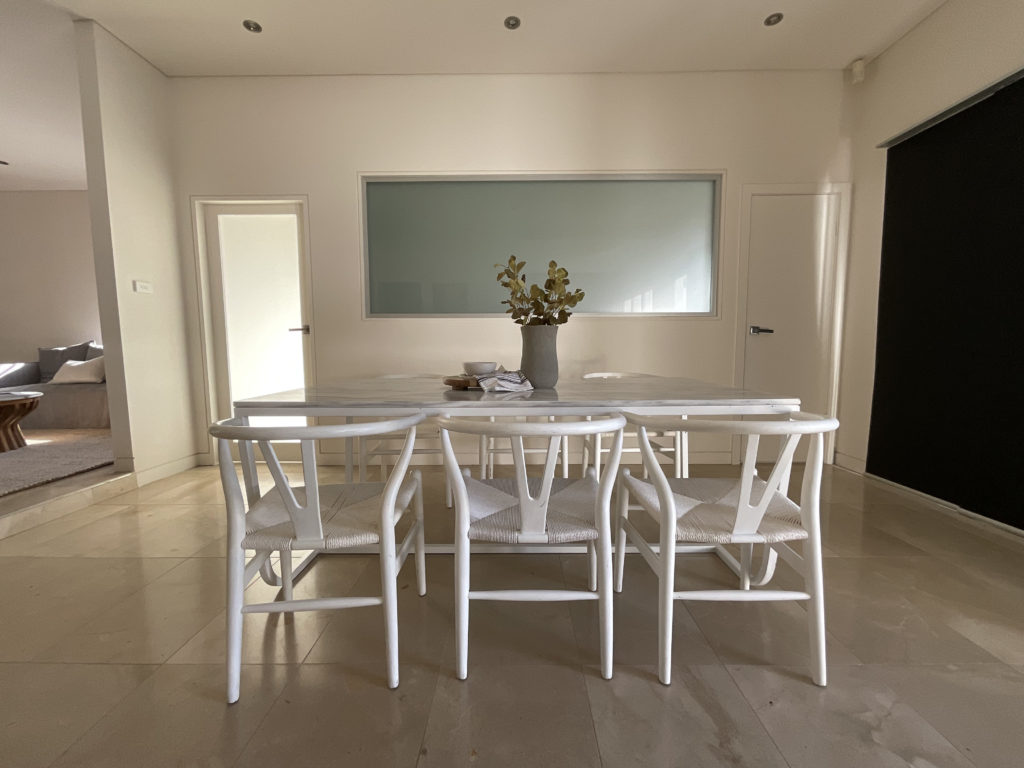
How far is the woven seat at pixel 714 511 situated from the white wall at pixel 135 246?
3245 millimetres

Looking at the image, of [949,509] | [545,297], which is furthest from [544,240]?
[949,509]

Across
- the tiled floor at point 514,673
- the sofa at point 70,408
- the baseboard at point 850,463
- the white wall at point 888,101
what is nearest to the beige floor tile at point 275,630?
the tiled floor at point 514,673

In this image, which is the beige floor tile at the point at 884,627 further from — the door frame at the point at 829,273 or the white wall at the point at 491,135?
the white wall at the point at 491,135

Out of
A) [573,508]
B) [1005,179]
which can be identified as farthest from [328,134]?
[1005,179]

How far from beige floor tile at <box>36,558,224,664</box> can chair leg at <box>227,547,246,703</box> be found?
0.37 meters

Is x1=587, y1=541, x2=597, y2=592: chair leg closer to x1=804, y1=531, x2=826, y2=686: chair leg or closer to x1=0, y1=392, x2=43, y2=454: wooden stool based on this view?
x1=804, y1=531, x2=826, y2=686: chair leg

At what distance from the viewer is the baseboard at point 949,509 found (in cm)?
211

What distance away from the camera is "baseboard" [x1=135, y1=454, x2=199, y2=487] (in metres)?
2.96

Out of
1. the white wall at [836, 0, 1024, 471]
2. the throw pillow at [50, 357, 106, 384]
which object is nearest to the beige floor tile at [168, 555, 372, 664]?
the white wall at [836, 0, 1024, 471]

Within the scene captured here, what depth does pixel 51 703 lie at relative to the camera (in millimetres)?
1150

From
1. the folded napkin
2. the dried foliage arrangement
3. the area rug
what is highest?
the dried foliage arrangement

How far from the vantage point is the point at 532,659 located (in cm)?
129

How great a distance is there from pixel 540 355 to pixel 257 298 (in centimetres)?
277

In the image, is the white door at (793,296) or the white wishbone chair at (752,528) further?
the white door at (793,296)
